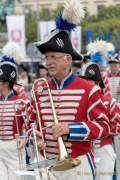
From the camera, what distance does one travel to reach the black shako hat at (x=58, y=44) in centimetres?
576

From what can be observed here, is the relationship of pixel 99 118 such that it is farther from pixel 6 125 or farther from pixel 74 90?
pixel 6 125

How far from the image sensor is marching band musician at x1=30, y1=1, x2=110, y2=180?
5656 mm

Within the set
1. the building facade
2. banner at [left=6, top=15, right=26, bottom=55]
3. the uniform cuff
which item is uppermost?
the uniform cuff

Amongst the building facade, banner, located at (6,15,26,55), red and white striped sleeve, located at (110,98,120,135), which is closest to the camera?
red and white striped sleeve, located at (110,98,120,135)

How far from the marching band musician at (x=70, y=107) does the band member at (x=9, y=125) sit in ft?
5.77

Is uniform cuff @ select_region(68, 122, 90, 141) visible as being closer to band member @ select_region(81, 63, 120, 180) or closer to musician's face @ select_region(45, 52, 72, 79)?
musician's face @ select_region(45, 52, 72, 79)

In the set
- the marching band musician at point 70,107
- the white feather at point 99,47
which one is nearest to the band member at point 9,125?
the marching band musician at point 70,107

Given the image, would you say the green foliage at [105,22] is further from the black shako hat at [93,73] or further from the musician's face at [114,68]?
the black shako hat at [93,73]

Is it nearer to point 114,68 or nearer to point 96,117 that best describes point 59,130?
point 96,117

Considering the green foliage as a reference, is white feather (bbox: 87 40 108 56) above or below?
above

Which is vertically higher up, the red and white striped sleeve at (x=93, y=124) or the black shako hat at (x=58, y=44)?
the black shako hat at (x=58, y=44)

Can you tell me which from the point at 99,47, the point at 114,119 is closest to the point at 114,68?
the point at 99,47

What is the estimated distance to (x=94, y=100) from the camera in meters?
5.73

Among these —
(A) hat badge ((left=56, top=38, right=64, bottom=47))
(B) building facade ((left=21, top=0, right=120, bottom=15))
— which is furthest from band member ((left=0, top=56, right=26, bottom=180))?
(B) building facade ((left=21, top=0, right=120, bottom=15))
